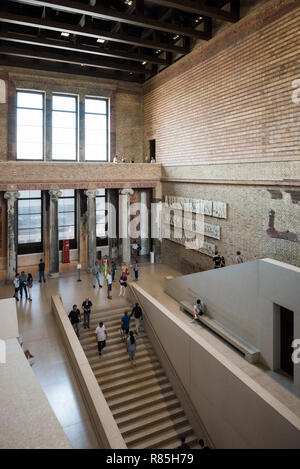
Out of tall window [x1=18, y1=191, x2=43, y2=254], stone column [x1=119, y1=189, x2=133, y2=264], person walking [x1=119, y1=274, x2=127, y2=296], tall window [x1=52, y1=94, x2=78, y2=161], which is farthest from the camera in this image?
tall window [x1=52, y1=94, x2=78, y2=161]

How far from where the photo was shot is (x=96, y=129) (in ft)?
69.4

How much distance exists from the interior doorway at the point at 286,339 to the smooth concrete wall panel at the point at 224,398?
1757mm

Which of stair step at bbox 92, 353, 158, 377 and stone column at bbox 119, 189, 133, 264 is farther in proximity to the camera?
stone column at bbox 119, 189, 133, 264

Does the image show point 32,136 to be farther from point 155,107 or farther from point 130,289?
point 130,289

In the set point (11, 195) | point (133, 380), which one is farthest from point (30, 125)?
point (133, 380)

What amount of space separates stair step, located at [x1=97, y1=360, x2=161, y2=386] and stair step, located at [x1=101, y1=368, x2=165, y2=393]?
0.08 meters

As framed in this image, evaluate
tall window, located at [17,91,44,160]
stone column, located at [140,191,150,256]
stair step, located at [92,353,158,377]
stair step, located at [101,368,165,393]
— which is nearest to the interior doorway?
stair step, located at [101,368,165,393]

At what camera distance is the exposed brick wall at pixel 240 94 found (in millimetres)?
10914

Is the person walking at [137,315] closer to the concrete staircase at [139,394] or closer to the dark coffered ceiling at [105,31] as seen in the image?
the concrete staircase at [139,394]

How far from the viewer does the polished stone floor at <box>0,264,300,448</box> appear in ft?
27.6

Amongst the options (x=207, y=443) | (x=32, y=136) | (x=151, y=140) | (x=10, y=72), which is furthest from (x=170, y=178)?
(x=207, y=443)

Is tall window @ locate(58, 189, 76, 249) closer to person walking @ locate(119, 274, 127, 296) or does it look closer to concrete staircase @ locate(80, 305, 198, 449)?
person walking @ locate(119, 274, 127, 296)

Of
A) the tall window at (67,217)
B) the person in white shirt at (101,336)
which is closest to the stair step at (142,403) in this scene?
the person in white shirt at (101,336)

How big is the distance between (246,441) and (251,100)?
10830 mm
